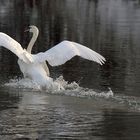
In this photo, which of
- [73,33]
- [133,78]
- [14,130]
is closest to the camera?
[14,130]

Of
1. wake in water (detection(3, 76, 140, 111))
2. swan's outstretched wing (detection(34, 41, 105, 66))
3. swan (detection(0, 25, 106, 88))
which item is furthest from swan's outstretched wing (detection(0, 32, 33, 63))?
wake in water (detection(3, 76, 140, 111))

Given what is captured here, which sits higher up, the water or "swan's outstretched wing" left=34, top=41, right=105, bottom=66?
"swan's outstretched wing" left=34, top=41, right=105, bottom=66

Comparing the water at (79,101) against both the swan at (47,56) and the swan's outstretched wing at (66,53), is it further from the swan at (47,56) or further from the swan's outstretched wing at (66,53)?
the swan's outstretched wing at (66,53)

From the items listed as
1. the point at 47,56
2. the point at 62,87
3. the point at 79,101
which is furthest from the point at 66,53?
the point at 79,101

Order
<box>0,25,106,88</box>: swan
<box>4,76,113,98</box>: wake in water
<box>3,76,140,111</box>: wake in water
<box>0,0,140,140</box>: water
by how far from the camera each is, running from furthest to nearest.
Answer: <box>0,25,106,88</box>: swan → <box>4,76,113,98</box>: wake in water → <box>3,76,140,111</box>: wake in water → <box>0,0,140,140</box>: water

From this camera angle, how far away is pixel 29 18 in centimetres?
4197

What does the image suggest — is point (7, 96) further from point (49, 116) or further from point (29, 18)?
point (29, 18)

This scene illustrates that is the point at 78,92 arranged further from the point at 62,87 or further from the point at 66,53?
the point at 66,53

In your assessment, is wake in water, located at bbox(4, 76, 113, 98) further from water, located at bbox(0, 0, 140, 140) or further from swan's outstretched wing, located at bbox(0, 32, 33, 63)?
swan's outstretched wing, located at bbox(0, 32, 33, 63)

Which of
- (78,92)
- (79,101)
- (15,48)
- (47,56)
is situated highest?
(15,48)

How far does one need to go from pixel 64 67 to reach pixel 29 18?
22209 millimetres

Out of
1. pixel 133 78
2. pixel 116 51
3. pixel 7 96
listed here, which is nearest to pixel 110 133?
pixel 7 96

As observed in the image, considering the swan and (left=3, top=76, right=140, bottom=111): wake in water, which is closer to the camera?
(left=3, top=76, right=140, bottom=111): wake in water

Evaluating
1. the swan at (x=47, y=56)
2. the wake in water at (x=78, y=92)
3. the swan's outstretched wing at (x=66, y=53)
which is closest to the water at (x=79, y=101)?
the wake in water at (x=78, y=92)
